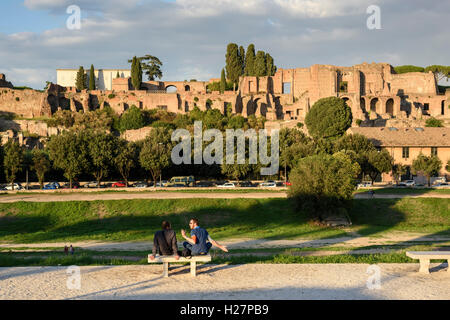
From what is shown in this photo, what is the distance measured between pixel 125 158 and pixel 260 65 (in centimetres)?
4588

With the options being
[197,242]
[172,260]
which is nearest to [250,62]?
[197,242]

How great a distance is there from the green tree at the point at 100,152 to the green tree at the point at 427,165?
33364 mm

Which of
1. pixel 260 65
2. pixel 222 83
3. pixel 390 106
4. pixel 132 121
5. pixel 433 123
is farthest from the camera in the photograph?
pixel 260 65

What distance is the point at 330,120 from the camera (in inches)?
2795

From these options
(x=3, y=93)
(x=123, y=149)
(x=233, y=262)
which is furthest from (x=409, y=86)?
(x=233, y=262)

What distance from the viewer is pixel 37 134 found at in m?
75.2

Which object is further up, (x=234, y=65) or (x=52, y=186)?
(x=234, y=65)

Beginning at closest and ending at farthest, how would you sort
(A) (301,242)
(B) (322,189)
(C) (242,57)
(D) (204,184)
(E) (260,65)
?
(A) (301,242)
(B) (322,189)
(D) (204,184)
(E) (260,65)
(C) (242,57)

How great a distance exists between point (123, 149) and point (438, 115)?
5690 centimetres

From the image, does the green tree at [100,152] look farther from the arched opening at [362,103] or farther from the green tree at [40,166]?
the arched opening at [362,103]

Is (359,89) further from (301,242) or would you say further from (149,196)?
(301,242)

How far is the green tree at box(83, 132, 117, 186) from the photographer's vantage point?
49938 mm

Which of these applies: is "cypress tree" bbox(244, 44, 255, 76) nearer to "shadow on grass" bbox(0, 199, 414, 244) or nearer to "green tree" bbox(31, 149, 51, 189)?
"green tree" bbox(31, 149, 51, 189)
